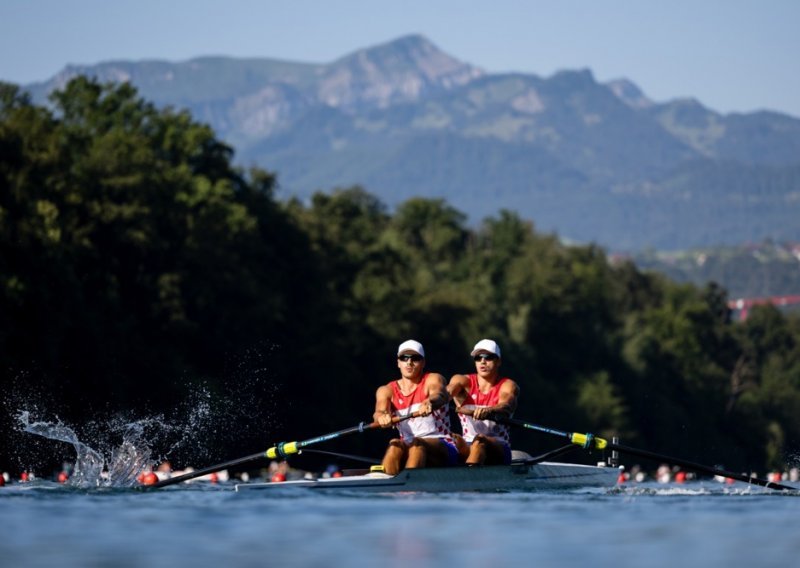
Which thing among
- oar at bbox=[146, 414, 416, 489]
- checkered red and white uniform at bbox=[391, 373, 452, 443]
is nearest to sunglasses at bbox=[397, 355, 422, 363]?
checkered red and white uniform at bbox=[391, 373, 452, 443]

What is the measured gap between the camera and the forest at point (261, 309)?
165 feet

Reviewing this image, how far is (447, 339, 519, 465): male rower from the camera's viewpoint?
24.6 metres

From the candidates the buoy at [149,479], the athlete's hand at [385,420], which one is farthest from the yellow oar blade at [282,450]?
the buoy at [149,479]

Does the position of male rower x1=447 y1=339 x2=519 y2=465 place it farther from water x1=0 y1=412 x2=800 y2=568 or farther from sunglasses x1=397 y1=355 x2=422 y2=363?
water x1=0 y1=412 x2=800 y2=568

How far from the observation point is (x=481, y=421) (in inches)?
989

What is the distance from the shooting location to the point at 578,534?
1870cm

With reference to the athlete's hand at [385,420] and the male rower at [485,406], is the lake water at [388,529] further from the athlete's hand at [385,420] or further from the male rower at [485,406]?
the athlete's hand at [385,420]

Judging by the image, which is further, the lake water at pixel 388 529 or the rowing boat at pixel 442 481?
the rowing boat at pixel 442 481

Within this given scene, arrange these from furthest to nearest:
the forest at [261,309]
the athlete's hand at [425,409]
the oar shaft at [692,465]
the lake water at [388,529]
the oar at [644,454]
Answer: the forest at [261,309], the oar shaft at [692,465], the oar at [644,454], the athlete's hand at [425,409], the lake water at [388,529]

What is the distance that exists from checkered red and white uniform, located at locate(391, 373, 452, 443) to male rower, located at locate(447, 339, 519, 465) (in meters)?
0.46

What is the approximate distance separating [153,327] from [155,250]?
245 centimetres

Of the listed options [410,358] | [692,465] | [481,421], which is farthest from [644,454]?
[410,358]

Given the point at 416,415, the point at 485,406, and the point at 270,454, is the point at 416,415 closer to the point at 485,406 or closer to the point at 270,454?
the point at 485,406

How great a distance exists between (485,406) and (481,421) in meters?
0.30
